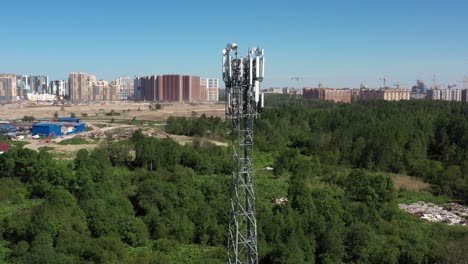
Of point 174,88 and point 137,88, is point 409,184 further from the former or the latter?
point 137,88

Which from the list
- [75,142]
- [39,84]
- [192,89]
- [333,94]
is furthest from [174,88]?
[75,142]

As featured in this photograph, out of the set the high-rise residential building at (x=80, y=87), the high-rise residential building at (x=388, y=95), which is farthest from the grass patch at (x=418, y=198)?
the high-rise residential building at (x=80, y=87)

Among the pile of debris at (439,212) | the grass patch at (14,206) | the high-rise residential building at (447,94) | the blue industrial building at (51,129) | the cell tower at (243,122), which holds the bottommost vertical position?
the pile of debris at (439,212)

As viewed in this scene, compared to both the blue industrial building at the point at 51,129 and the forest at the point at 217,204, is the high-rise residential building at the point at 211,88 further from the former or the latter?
the forest at the point at 217,204

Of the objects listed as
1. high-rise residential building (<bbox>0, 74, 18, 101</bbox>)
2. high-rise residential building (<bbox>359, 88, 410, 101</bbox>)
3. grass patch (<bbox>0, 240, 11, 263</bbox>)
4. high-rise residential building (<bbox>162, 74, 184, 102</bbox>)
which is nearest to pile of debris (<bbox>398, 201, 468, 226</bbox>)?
grass patch (<bbox>0, 240, 11, 263</bbox>)

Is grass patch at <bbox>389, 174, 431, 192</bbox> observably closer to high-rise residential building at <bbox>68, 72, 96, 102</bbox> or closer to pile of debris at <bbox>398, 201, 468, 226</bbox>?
pile of debris at <bbox>398, 201, 468, 226</bbox>

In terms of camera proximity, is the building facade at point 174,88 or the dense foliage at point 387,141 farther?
the building facade at point 174,88
